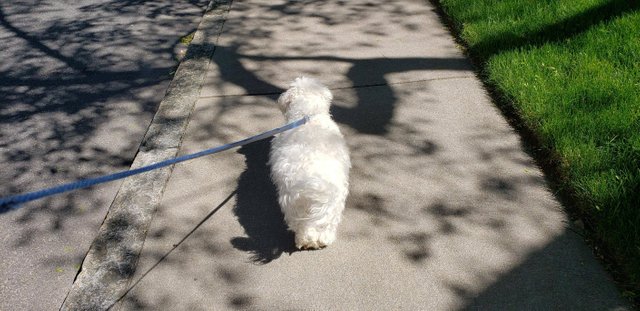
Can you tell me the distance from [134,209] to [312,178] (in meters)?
1.60

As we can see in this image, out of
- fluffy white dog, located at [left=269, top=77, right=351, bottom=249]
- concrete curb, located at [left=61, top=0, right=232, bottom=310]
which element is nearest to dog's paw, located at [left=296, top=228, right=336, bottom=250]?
fluffy white dog, located at [left=269, top=77, right=351, bottom=249]

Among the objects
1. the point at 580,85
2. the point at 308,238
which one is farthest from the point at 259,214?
the point at 580,85

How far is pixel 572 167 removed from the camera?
12.0ft

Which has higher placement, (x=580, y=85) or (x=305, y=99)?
(x=305, y=99)

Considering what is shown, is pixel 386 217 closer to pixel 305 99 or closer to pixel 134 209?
pixel 305 99

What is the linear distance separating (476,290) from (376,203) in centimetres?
98

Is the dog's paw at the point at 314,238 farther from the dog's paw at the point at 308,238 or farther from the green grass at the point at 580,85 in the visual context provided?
the green grass at the point at 580,85

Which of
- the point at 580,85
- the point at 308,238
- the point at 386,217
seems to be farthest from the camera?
the point at 580,85

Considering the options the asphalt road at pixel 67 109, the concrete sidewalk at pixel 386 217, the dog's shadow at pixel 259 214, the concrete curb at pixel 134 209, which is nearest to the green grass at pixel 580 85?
the concrete sidewalk at pixel 386 217

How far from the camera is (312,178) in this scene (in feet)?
10.2

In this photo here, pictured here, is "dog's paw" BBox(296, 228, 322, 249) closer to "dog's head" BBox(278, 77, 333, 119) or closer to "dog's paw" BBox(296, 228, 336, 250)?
"dog's paw" BBox(296, 228, 336, 250)

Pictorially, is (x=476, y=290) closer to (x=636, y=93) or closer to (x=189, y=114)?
(x=636, y=93)

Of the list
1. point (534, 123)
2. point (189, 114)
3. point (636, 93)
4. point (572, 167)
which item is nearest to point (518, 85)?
point (534, 123)

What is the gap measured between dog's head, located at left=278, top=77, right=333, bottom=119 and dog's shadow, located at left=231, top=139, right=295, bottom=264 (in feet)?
1.83
